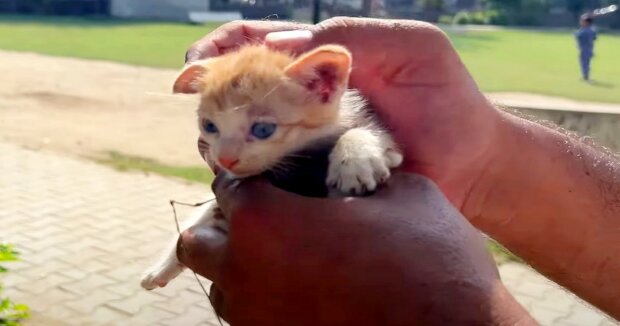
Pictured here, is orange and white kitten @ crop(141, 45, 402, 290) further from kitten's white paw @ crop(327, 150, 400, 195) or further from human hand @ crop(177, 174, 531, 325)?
human hand @ crop(177, 174, 531, 325)

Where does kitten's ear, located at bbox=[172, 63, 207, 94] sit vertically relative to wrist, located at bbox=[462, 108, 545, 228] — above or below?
above

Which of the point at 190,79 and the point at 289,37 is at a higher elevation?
the point at 289,37

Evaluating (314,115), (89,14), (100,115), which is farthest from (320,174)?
(89,14)

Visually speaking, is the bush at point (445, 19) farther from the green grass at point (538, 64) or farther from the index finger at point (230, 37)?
the index finger at point (230, 37)

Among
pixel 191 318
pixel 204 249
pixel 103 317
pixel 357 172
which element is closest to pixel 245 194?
pixel 204 249

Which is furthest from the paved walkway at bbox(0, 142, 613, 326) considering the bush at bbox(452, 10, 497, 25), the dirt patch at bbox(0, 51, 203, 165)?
the bush at bbox(452, 10, 497, 25)

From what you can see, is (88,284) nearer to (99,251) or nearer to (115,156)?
(99,251)
